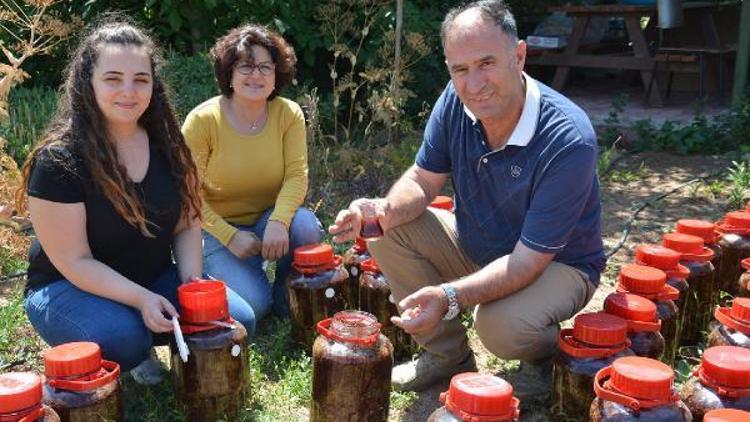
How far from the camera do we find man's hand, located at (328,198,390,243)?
2977mm

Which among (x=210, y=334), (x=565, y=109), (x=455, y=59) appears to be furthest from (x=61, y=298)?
(x=565, y=109)

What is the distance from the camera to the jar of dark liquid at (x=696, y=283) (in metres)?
3.37

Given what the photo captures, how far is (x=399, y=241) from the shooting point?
10.3 ft

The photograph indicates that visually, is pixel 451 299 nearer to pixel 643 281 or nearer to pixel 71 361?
pixel 643 281

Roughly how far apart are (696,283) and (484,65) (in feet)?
4.90

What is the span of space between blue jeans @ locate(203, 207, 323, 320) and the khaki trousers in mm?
617

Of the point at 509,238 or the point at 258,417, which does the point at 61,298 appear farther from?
the point at 509,238

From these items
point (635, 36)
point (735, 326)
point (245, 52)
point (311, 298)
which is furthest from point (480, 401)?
point (635, 36)

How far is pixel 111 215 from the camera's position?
2.77 m

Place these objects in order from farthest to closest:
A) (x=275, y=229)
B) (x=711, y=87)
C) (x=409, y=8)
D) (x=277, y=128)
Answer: (x=711, y=87)
(x=409, y=8)
(x=277, y=128)
(x=275, y=229)

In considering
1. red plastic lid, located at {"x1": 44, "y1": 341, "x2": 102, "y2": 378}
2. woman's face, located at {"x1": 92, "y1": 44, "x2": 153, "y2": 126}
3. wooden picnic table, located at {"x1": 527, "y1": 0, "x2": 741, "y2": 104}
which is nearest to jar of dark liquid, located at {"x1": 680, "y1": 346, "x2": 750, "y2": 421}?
red plastic lid, located at {"x1": 44, "y1": 341, "x2": 102, "y2": 378}

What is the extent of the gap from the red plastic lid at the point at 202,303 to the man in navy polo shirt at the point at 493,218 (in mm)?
576

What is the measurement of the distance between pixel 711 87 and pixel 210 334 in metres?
7.58

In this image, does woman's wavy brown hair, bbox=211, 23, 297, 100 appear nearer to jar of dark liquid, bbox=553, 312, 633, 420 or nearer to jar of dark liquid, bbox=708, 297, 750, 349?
jar of dark liquid, bbox=553, 312, 633, 420
